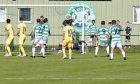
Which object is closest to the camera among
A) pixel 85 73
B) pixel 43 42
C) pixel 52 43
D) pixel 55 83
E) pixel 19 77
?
pixel 55 83

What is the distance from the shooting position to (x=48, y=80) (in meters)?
18.9

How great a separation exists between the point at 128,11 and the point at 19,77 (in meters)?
33.3

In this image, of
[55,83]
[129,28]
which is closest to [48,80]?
[55,83]

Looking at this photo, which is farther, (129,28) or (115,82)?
(129,28)

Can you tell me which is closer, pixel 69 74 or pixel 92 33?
pixel 69 74

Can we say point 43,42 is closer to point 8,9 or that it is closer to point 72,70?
point 8,9

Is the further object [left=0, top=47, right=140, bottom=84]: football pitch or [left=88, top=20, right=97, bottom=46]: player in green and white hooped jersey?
[left=88, top=20, right=97, bottom=46]: player in green and white hooped jersey

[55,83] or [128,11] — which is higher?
[128,11]

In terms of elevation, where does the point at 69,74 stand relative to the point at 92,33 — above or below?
below

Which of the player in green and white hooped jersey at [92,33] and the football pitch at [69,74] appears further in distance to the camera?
the player in green and white hooped jersey at [92,33]

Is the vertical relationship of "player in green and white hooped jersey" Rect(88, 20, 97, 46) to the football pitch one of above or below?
above

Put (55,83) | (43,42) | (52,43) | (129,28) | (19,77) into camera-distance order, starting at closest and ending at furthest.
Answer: (55,83), (19,77), (43,42), (52,43), (129,28)

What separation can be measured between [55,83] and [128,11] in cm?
3494

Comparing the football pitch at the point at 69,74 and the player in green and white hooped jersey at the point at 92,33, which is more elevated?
the player in green and white hooped jersey at the point at 92,33
